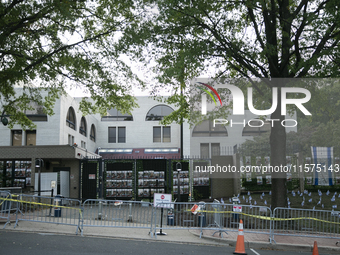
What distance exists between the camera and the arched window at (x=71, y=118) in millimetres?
32869

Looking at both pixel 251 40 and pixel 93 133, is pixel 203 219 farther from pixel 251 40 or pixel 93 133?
pixel 93 133

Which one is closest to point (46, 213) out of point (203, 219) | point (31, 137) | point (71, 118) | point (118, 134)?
point (203, 219)

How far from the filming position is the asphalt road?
340 inches

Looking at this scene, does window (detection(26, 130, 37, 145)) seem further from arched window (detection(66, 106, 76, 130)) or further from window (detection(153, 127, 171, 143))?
window (detection(153, 127, 171, 143))

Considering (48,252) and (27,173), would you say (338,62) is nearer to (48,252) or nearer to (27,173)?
(48,252)

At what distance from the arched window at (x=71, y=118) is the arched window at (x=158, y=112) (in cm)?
1116

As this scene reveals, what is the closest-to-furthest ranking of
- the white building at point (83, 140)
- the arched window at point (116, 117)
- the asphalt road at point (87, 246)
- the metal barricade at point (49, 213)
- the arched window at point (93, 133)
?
the asphalt road at point (87, 246) → the metal barricade at point (49, 213) → the white building at point (83, 140) → the arched window at point (93, 133) → the arched window at point (116, 117)

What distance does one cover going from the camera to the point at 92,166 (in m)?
22.3

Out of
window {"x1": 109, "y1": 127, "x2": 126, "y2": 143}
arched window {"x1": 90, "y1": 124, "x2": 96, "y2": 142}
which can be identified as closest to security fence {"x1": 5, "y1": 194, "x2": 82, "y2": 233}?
arched window {"x1": 90, "y1": 124, "x2": 96, "y2": 142}

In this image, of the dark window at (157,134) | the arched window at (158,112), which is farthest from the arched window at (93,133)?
the dark window at (157,134)

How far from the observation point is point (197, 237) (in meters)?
11.9

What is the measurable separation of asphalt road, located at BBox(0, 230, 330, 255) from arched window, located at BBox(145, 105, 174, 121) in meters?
32.6

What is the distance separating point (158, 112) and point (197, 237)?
1256 inches

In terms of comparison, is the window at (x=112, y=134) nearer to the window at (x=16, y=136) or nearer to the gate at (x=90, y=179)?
the window at (x=16, y=136)
